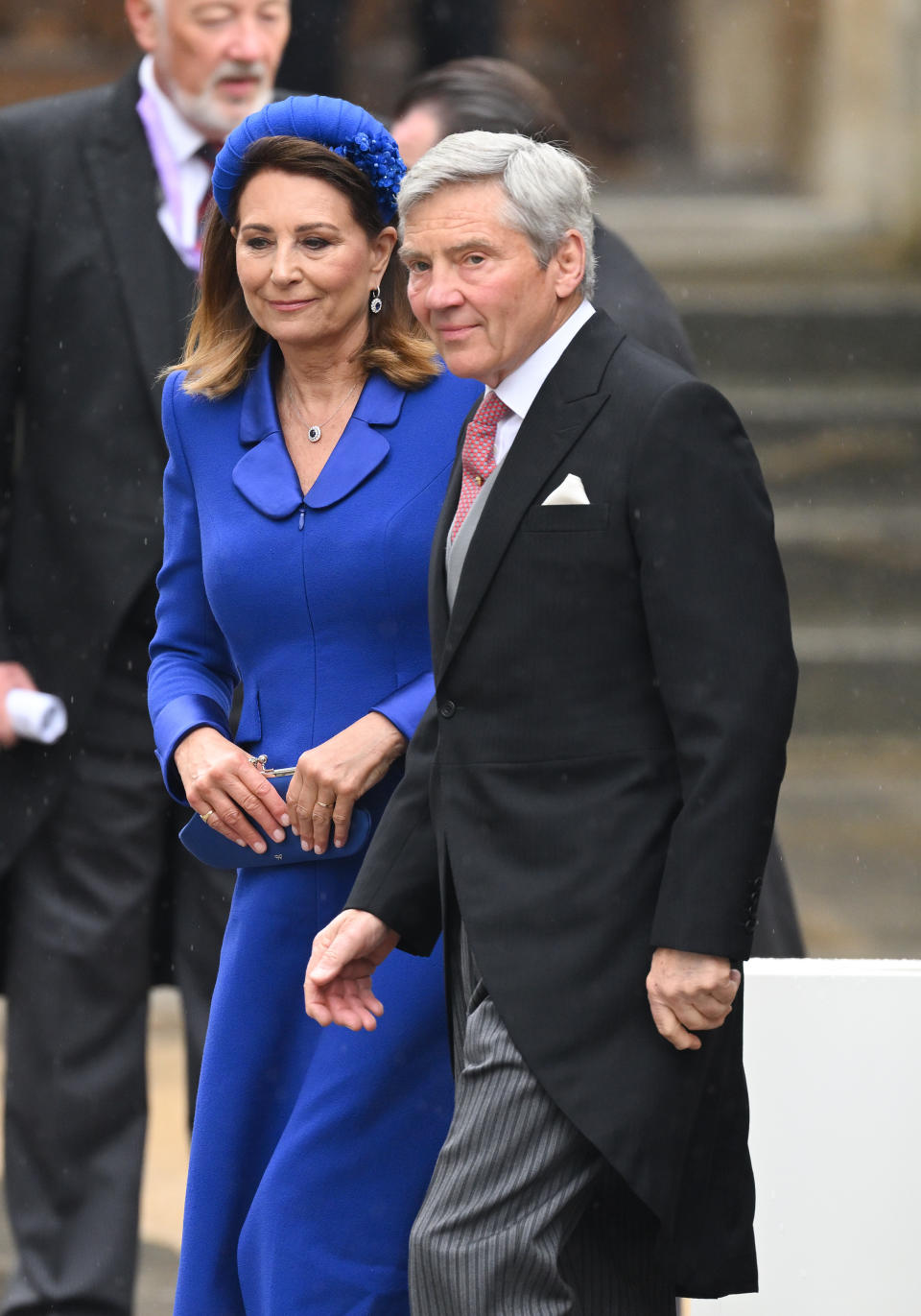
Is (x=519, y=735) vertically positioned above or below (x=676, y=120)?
above

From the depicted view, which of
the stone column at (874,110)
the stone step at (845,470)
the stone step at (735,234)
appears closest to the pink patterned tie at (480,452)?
the stone step at (845,470)

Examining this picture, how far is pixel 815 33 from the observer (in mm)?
13219

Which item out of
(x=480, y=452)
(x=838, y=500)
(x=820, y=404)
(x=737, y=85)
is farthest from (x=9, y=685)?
(x=737, y=85)

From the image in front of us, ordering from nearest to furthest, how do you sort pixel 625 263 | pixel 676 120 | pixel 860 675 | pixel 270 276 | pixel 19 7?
pixel 270 276
pixel 625 263
pixel 860 675
pixel 19 7
pixel 676 120

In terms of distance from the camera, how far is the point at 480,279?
2570 mm

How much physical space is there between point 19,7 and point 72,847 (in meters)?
9.18

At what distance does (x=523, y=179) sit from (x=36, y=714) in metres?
1.84

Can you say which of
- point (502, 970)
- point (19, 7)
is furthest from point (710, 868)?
point (19, 7)

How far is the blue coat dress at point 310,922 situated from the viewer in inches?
111

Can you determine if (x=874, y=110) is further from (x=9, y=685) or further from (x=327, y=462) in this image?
(x=327, y=462)

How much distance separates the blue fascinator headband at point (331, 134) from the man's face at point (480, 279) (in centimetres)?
26

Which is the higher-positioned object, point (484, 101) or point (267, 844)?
point (484, 101)

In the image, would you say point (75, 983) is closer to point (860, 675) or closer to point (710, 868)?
point (710, 868)

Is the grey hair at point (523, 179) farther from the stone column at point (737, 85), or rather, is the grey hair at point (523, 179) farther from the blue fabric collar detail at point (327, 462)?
the stone column at point (737, 85)
